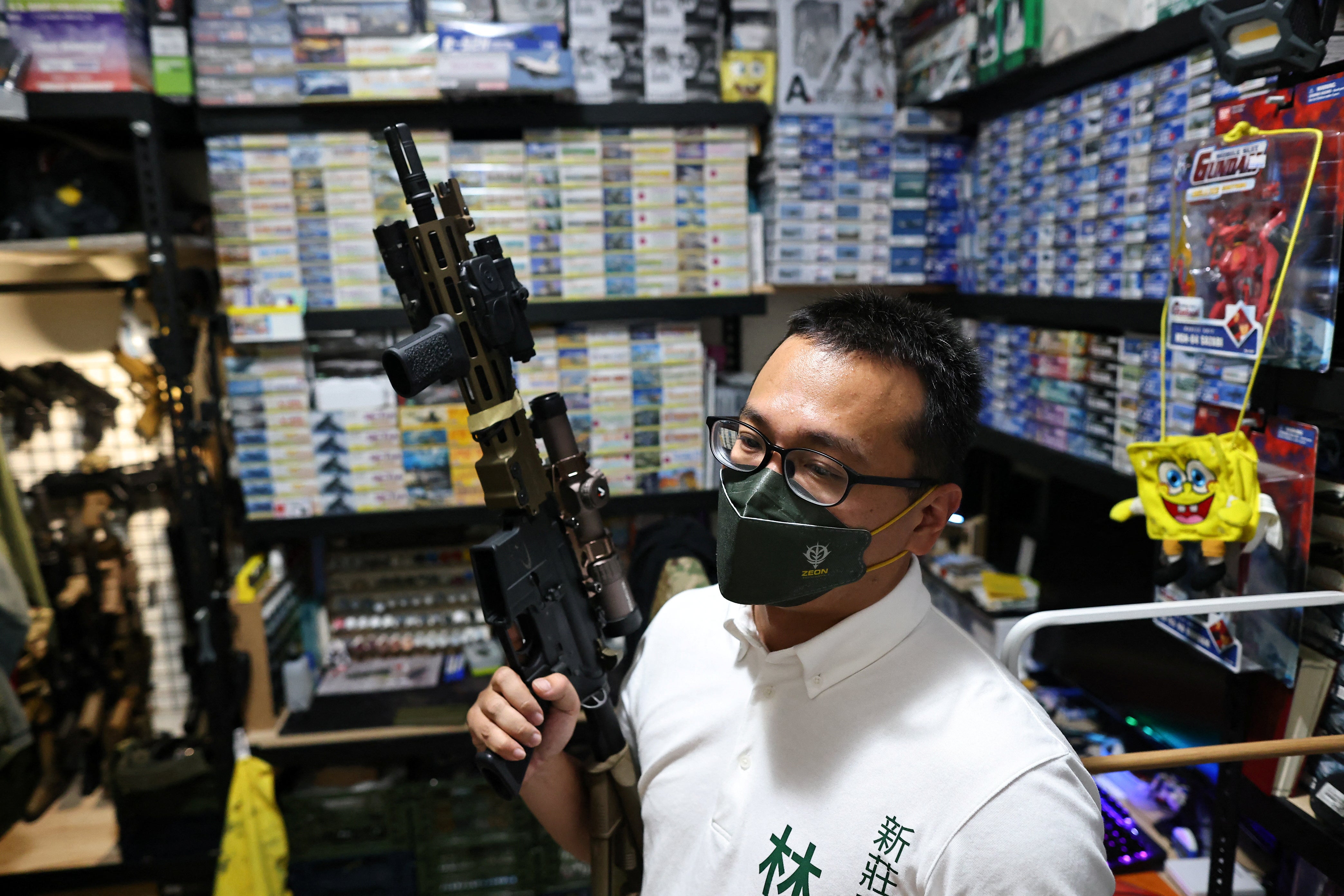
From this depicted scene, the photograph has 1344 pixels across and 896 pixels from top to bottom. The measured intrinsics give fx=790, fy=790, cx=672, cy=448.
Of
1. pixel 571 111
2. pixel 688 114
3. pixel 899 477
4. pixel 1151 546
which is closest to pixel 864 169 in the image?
pixel 688 114

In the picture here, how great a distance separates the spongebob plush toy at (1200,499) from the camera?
1.30m

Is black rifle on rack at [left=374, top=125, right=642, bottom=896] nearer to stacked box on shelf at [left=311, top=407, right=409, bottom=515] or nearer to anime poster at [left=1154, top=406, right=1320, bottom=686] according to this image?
anime poster at [left=1154, top=406, right=1320, bottom=686]

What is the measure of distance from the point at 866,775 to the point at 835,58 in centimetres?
221

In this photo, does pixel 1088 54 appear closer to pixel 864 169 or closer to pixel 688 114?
pixel 864 169

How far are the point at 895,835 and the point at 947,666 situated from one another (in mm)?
211

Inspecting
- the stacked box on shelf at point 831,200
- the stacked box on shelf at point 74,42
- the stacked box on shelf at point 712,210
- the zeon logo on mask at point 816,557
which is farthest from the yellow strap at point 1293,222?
the stacked box on shelf at point 74,42

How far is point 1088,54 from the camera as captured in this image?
6.11 ft

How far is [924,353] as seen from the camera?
3.30ft

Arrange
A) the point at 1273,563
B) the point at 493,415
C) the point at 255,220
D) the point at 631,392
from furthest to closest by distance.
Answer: the point at 631,392 → the point at 255,220 → the point at 1273,563 → the point at 493,415

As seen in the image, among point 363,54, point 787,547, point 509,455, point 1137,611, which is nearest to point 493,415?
point 509,455

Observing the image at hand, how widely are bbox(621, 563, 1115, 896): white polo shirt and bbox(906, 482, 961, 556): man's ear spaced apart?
4 cm

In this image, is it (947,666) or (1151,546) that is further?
(1151,546)

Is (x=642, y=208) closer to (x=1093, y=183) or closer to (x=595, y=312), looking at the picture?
(x=595, y=312)

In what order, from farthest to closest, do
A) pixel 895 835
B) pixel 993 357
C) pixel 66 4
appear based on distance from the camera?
pixel 993 357 < pixel 66 4 < pixel 895 835
